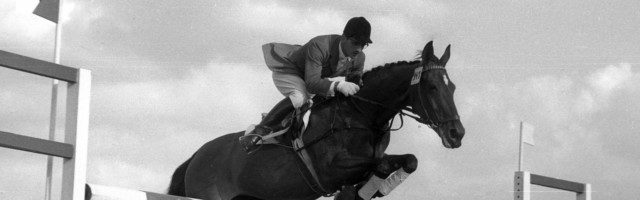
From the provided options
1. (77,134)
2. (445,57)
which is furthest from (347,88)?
(77,134)

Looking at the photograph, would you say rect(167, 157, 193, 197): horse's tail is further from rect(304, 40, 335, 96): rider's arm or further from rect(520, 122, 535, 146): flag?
rect(520, 122, 535, 146): flag

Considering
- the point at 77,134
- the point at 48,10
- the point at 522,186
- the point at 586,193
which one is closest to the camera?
the point at 77,134

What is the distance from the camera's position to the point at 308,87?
765cm

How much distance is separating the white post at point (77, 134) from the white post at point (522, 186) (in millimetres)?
4855

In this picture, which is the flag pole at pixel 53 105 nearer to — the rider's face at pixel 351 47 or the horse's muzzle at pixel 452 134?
the rider's face at pixel 351 47

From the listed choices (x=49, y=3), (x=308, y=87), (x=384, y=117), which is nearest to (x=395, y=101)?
(x=384, y=117)

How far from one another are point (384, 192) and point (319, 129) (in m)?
0.64

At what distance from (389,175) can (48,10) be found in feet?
9.22

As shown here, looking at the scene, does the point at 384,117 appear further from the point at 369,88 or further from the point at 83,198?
the point at 83,198

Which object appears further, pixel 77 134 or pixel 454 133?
pixel 454 133

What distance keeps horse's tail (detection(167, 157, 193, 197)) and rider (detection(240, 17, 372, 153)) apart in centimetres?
117

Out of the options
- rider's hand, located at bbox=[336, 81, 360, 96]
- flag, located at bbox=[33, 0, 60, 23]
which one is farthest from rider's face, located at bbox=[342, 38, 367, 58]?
flag, located at bbox=[33, 0, 60, 23]

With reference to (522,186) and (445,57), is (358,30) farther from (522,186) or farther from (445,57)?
(522,186)

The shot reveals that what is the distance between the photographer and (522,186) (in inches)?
346
